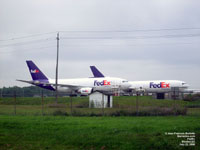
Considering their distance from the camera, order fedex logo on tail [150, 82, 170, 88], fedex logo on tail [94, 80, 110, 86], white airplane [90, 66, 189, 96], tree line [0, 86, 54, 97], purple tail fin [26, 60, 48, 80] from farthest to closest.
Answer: purple tail fin [26, 60, 48, 80] < fedex logo on tail [150, 82, 170, 88] < white airplane [90, 66, 189, 96] < fedex logo on tail [94, 80, 110, 86] < tree line [0, 86, 54, 97]

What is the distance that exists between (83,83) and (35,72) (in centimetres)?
1125

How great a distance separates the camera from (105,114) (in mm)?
21609

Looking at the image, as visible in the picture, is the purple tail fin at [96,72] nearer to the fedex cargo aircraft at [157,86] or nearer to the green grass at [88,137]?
the fedex cargo aircraft at [157,86]

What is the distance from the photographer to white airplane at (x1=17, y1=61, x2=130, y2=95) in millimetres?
50125

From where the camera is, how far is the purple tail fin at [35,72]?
57.9 m

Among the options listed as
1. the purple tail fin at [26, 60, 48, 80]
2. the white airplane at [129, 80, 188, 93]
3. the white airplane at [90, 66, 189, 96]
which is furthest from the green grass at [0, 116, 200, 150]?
the purple tail fin at [26, 60, 48, 80]

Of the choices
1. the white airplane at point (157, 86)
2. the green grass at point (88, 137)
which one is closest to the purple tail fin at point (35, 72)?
the white airplane at point (157, 86)

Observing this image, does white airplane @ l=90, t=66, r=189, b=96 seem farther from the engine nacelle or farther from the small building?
the small building

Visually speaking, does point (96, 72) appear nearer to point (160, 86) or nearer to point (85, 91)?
point (160, 86)

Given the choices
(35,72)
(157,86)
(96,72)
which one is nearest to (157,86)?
(157,86)

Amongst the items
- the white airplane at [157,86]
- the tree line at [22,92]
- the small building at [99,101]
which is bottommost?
the small building at [99,101]

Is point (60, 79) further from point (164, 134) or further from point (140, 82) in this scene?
point (164, 134)

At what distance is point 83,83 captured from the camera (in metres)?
52.3

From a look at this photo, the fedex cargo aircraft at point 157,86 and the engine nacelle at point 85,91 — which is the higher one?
the fedex cargo aircraft at point 157,86
